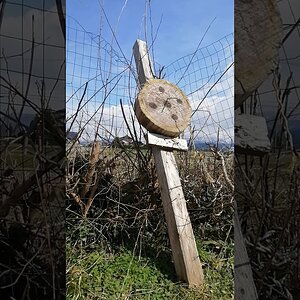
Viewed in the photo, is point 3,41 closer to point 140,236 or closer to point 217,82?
point 140,236

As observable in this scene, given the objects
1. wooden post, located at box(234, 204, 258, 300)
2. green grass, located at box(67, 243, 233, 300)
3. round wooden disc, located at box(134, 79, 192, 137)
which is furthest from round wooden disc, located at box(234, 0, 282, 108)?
green grass, located at box(67, 243, 233, 300)

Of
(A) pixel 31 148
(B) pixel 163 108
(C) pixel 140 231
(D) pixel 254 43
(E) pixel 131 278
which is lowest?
(E) pixel 131 278

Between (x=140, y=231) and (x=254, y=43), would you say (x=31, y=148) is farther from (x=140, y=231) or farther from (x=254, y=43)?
(x=140, y=231)

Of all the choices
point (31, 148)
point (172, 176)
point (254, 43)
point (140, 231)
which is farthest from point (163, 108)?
point (31, 148)

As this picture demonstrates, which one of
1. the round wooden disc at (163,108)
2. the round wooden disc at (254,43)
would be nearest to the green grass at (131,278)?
the round wooden disc at (163,108)

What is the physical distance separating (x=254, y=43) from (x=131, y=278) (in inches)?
52.9

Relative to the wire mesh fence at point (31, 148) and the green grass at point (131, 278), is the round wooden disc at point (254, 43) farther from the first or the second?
the green grass at point (131, 278)

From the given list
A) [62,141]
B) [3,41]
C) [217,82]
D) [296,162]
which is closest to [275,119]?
[296,162]

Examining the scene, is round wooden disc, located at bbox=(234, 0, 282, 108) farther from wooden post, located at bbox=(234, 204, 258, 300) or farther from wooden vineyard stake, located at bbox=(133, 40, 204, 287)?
wooden vineyard stake, located at bbox=(133, 40, 204, 287)

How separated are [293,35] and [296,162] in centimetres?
29

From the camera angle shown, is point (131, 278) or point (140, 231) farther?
point (140, 231)

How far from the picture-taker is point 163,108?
2100 millimetres

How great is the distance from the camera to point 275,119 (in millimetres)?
975

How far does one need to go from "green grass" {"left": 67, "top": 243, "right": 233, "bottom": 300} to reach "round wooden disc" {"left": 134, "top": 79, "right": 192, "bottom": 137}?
2.11ft
